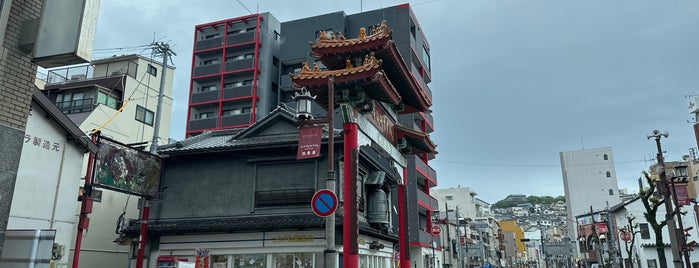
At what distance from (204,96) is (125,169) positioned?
44.4m

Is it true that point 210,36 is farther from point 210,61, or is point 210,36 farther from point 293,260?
point 293,260

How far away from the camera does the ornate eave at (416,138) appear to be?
2250cm

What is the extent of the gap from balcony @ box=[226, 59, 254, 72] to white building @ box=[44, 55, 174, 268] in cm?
1518

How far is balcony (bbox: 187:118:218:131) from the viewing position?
6166cm

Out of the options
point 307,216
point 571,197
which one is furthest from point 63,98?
point 571,197

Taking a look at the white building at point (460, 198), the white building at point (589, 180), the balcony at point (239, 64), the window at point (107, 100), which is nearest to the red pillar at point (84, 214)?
the window at point (107, 100)

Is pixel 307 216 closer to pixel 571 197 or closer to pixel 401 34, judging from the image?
pixel 401 34

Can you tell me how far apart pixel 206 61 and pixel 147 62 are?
20850 mm

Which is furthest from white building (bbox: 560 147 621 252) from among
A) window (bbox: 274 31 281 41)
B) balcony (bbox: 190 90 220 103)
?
balcony (bbox: 190 90 220 103)

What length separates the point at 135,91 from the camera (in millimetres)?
43500

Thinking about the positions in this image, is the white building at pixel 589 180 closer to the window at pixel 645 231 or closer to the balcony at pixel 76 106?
the window at pixel 645 231

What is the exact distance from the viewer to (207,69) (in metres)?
64.9

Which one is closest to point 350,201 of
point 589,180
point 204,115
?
point 204,115

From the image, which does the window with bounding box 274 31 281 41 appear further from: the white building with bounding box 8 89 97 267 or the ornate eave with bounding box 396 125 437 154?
the white building with bounding box 8 89 97 267
